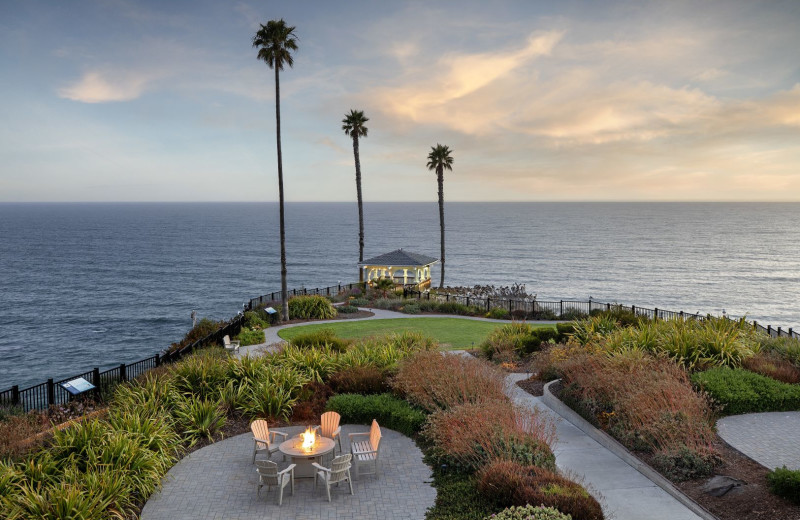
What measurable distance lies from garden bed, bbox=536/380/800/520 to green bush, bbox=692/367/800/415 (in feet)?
7.74

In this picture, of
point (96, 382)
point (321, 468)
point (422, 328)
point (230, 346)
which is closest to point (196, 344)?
point (230, 346)

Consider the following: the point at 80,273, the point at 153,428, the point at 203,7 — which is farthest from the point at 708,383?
the point at 80,273

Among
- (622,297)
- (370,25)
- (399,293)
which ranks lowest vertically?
(622,297)

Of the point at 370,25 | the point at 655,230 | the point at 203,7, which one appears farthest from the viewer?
the point at 655,230

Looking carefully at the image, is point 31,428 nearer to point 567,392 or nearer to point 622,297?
point 567,392

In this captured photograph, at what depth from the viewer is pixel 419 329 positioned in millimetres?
26516

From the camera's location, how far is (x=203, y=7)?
99.1ft

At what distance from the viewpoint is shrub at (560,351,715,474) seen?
10.2 meters

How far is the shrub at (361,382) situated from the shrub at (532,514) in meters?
7.67

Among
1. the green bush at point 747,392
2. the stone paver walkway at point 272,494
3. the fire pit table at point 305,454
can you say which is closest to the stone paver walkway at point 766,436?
the green bush at point 747,392

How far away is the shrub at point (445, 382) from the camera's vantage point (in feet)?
40.0

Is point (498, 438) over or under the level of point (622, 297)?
over

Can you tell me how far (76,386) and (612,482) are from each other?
13085 mm

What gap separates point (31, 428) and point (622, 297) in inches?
2398
